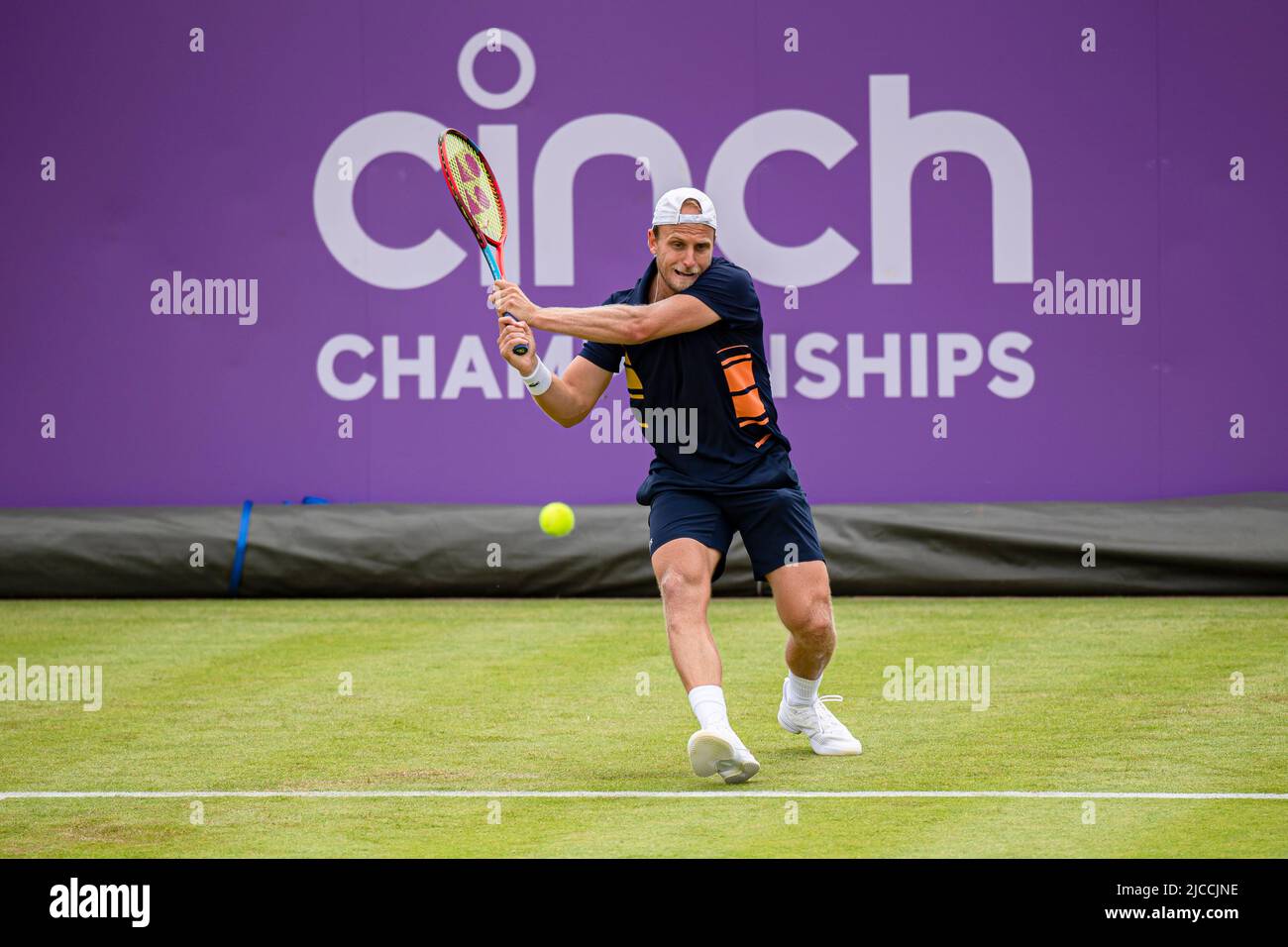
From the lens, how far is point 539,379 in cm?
690

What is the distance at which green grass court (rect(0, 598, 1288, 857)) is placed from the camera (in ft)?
18.8

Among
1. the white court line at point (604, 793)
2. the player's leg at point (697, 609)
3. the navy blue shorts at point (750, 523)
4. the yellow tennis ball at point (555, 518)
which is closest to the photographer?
the white court line at point (604, 793)

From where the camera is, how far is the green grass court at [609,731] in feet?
18.8

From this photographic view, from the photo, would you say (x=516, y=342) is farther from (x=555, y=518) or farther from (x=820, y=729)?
(x=555, y=518)

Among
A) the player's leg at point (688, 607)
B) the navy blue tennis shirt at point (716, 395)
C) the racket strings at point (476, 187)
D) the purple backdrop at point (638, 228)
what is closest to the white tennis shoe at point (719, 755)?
the player's leg at point (688, 607)

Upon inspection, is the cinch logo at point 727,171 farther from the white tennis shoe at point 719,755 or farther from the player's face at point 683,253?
the white tennis shoe at point 719,755

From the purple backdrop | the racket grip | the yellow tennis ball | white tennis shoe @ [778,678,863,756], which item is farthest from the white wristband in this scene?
the purple backdrop

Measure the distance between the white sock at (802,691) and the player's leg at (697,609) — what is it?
1.76ft

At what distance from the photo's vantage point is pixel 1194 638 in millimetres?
10250

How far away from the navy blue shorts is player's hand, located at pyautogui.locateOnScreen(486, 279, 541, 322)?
0.85m

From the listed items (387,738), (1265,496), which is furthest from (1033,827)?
(1265,496)

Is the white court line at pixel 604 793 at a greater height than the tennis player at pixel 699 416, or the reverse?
the tennis player at pixel 699 416

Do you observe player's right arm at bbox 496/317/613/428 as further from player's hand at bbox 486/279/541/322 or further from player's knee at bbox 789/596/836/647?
player's knee at bbox 789/596/836/647

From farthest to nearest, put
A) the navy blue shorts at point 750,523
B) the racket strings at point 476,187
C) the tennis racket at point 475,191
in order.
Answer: the racket strings at point 476,187, the tennis racket at point 475,191, the navy blue shorts at point 750,523
